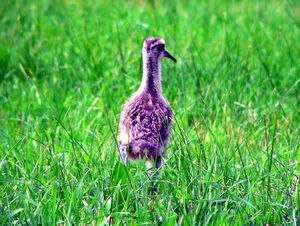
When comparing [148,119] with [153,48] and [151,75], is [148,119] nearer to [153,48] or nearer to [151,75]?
[151,75]

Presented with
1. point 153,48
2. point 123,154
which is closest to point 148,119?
point 123,154

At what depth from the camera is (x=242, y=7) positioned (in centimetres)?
939

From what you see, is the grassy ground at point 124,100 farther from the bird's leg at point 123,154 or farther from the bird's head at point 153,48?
the bird's head at point 153,48

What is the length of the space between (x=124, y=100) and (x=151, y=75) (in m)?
1.32

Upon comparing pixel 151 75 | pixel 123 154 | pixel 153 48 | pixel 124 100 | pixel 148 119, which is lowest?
pixel 123 154

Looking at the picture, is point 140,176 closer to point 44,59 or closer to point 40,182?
point 40,182

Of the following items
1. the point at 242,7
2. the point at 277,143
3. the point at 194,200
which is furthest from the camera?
the point at 242,7

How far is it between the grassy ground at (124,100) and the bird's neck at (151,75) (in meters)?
0.29

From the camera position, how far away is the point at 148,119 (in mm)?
4387

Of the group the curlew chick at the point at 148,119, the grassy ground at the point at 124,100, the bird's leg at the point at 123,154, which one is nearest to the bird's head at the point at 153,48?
the curlew chick at the point at 148,119

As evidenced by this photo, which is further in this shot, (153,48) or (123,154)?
(153,48)

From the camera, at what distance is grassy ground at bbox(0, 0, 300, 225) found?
3617mm

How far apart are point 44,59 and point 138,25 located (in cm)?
158

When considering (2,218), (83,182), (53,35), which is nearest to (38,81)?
(53,35)
